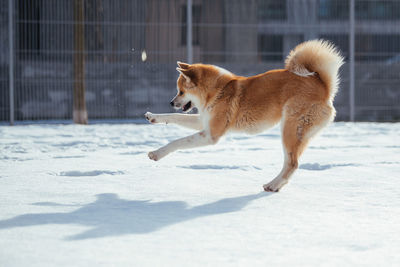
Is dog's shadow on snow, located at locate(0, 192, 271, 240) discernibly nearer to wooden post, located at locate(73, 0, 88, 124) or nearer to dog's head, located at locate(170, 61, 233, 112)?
dog's head, located at locate(170, 61, 233, 112)

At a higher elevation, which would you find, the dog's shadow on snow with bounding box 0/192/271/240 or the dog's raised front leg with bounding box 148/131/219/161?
the dog's raised front leg with bounding box 148/131/219/161

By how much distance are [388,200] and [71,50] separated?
825 cm

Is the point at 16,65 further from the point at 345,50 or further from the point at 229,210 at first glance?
the point at 229,210

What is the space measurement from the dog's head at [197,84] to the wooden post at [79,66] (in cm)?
615

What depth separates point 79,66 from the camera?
10.3m

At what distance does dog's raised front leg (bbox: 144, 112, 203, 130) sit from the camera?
4594mm

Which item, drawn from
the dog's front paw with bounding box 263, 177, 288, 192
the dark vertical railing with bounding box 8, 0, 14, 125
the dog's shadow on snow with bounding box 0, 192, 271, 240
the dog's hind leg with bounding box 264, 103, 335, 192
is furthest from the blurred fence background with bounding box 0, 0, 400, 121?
the dog's shadow on snow with bounding box 0, 192, 271, 240

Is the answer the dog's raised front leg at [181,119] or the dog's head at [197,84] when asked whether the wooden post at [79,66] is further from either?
the dog's head at [197,84]

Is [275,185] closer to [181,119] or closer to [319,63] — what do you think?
[319,63]

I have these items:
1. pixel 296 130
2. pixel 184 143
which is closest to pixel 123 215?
pixel 184 143

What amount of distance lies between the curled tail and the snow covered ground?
81cm

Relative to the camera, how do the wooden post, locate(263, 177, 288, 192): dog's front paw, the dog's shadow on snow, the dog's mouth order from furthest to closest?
the wooden post
the dog's mouth
locate(263, 177, 288, 192): dog's front paw
the dog's shadow on snow

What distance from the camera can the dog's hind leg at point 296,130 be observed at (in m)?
3.85

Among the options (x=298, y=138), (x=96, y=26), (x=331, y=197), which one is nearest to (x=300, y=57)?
(x=298, y=138)
